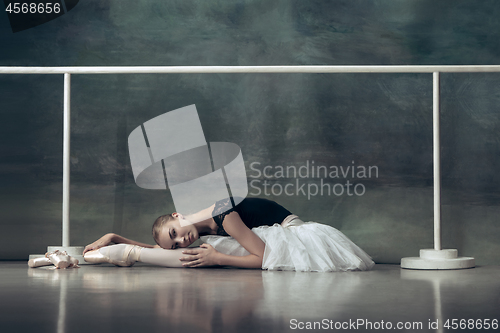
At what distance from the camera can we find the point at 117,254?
6.91 ft

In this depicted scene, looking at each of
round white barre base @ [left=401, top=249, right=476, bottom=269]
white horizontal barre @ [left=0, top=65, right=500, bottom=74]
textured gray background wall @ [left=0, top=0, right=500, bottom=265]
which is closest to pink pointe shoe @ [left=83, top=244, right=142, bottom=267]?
textured gray background wall @ [left=0, top=0, right=500, bottom=265]

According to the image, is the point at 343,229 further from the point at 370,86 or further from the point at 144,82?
the point at 144,82

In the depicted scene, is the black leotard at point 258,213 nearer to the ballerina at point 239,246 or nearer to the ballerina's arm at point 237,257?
the ballerina at point 239,246

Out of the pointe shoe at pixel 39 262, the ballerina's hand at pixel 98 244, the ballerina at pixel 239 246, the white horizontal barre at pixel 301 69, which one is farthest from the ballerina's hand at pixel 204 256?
the white horizontal barre at pixel 301 69

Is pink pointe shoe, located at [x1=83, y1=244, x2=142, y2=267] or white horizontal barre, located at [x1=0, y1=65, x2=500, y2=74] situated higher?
white horizontal barre, located at [x1=0, y1=65, x2=500, y2=74]

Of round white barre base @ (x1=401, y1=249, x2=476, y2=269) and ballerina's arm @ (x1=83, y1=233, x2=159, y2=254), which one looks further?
ballerina's arm @ (x1=83, y1=233, x2=159, y2=254)

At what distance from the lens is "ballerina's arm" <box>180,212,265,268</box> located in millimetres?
1959

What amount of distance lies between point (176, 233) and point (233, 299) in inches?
Result: 28.9

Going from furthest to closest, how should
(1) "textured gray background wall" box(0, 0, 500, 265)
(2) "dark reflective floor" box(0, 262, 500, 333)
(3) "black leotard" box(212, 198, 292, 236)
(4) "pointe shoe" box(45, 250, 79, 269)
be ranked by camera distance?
(1) "textured gray background wall" box(0, 0, 500, 265)
(3) "black leotard" box(212, 198, 292, 236)
(4) "pointe shoe" box(45, 250, 79, 269)
(2) "dark reflective floor" box(0, 262, 500, 333)

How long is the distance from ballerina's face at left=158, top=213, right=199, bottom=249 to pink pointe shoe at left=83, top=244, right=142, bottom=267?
14cm

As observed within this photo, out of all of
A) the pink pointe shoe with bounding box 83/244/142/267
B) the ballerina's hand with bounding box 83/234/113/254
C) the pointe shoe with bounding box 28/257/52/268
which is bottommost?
the pointe shoe with bounding box 28/257/52/268

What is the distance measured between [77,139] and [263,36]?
1040 mm

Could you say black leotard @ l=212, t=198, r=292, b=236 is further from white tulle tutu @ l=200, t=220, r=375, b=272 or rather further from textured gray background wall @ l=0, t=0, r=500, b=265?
textured gray background wall @ l=0, t=0, r=500, b=265

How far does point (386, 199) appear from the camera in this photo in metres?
2.50
